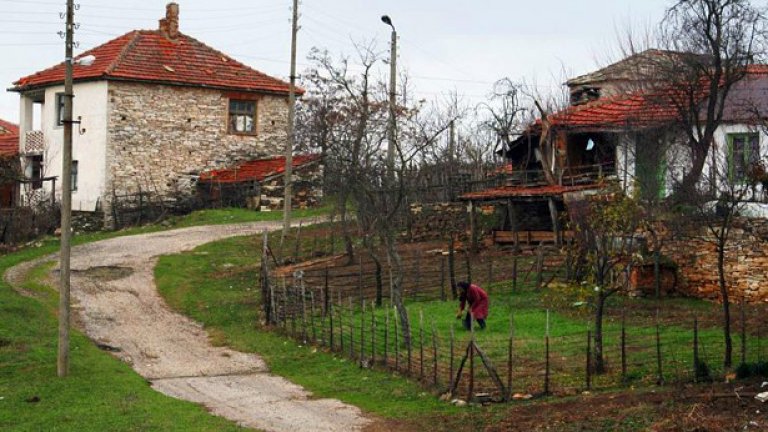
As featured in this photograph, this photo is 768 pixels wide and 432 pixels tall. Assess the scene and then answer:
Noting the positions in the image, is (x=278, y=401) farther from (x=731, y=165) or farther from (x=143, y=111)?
(x=143, y=111)

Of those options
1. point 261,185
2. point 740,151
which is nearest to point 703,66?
point 740,151

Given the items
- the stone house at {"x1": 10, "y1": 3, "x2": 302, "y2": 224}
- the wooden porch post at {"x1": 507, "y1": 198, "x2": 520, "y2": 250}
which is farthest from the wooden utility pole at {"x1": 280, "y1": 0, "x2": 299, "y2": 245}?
the stone house at {"x1": 10, "y1": 3, "x2": 302, "y2": 224}

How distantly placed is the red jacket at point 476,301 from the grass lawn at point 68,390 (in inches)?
259

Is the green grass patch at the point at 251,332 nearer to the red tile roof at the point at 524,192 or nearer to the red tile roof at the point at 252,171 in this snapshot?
the red tile roof at the point at 524,192

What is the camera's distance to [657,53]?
110ft

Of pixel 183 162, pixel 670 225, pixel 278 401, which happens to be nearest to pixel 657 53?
pixel 670 225

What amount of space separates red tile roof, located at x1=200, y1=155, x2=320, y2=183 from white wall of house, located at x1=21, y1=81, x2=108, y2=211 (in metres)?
4.24

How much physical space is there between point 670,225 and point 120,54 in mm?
26571

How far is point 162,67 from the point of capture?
48469 mm

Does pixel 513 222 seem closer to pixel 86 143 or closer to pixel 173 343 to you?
pixel 173 343

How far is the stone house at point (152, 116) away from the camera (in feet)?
154

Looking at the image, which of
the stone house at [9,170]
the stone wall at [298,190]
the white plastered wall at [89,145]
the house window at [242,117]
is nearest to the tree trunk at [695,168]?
the stone wall at [298,190]

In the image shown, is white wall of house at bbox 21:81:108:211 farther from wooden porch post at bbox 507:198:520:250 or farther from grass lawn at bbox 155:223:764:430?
wooden porch post at bbox 507:198:520:250

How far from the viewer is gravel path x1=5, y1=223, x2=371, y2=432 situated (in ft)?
62.6
